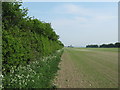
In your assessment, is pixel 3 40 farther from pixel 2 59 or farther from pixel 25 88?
pixel 25 88

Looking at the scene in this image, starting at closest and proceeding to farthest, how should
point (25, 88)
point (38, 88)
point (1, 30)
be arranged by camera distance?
point (25, 88) → point (38, 88) → point (1, 30)

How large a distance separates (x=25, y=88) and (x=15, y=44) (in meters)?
2.40

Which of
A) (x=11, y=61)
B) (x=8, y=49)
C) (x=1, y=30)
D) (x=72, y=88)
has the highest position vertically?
(x=1, y=30)

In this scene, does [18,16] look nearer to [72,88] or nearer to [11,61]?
[11,61]

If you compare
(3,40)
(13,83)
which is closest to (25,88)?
(13,83)

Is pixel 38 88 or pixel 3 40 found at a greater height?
pixel 3 40

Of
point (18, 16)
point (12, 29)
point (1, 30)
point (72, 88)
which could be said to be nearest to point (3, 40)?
point (1, 30)

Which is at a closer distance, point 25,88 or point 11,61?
point 25,88

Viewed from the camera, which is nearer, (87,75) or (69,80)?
(69,80)

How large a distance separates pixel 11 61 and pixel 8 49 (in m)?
0.57

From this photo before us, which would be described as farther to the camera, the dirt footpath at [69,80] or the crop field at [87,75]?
the crop field at [87,75]

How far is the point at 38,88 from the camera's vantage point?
4621mm

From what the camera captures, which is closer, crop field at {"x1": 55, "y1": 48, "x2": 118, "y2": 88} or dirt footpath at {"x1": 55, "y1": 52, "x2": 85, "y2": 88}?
dirt footpath at {"x1": 55, "y1": 52, "x2": 85, "y2": 88}

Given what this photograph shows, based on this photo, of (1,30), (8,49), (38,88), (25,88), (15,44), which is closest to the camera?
(25,88)
